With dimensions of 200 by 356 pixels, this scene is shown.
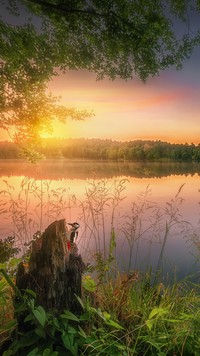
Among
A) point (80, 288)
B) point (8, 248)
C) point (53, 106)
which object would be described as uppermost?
point (53, 106)

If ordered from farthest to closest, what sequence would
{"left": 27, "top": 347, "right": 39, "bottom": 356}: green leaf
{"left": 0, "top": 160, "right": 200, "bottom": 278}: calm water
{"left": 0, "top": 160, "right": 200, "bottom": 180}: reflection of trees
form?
{"left": 0, "top": 160, "right": 200, "bottom": 180}: reflection of trees < {"left": 0, "top": 160, "right": 200, "bottom": 278}: calm water < {"left": 27, "top": 347, "right": 39, "bottom": 356}: green leaf

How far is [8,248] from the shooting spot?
19.3ft

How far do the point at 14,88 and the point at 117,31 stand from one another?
15.2 feet

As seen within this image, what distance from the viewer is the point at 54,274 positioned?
2.76m

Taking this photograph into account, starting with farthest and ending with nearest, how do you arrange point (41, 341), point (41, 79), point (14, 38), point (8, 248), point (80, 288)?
point (41, 79) < point (14, 38) < point (8, 248) < point (80, 288) < point (41, 341)

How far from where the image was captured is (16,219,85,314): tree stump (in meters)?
2.75

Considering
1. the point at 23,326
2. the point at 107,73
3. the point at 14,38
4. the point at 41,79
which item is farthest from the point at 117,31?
the point at 23,326

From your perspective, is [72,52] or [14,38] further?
[72,52]

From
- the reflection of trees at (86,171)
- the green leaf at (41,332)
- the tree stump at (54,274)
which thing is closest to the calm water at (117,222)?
Result: the tree stump at (54,274)

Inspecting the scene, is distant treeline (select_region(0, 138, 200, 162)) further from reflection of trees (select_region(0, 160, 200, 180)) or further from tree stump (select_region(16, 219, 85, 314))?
tree stump (select_region(16, 219, 85, 314))

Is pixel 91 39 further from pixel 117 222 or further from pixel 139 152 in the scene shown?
pixel 139 152

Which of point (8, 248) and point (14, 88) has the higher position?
point (14, 88)

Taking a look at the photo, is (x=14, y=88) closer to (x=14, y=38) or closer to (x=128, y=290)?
(x=14, y=38)

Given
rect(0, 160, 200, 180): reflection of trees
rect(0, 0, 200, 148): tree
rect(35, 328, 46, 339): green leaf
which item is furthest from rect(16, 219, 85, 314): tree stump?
rect(0, 160, 200, 180): reflection of trees
